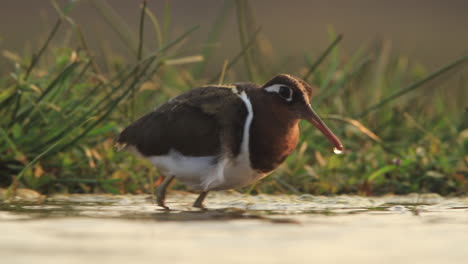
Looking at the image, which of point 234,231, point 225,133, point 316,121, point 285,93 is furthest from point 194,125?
point 234,231

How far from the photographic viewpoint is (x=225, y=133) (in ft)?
17.8

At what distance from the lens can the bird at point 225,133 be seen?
5406 millimetres

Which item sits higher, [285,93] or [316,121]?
[285,93]

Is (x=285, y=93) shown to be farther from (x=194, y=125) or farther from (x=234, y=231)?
(x=234, y=231)

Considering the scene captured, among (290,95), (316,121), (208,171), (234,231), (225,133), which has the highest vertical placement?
(290,95)

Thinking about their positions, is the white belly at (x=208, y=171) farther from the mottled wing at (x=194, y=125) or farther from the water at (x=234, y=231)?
the water at (x=234, y=231)

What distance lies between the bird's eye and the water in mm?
705

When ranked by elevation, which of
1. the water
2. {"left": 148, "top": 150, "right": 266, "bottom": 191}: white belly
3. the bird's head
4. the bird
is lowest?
the water

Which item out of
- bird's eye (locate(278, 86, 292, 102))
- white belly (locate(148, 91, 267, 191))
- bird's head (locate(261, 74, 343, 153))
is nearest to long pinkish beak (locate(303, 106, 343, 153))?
bird's head (locate(261, 74, 343, 153))

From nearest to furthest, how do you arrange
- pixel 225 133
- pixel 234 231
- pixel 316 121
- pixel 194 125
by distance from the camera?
pixel 234 231, pixel 225 133, pixel 194 125, pixel 316 121

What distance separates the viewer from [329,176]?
278 inches

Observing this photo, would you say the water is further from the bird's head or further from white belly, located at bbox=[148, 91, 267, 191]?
the bird's head

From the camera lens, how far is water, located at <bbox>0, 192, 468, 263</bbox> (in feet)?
11.5

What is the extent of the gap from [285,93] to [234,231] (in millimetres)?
1645
